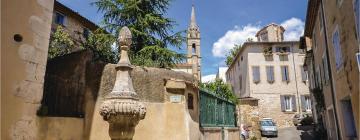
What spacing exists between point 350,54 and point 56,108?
8.13 m

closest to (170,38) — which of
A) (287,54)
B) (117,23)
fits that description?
(117,23)

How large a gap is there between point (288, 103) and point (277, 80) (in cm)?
251

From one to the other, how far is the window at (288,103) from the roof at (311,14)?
10.7 meters

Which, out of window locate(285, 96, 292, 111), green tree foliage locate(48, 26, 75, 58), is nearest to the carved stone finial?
green tree foliage locate(48, 26, 75, 58)

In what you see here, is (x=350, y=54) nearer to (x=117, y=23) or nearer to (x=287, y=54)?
(x=117, y=23)

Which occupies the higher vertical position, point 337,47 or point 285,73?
point 285,73

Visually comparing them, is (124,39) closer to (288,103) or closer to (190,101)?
(190,101)

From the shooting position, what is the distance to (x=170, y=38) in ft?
46.8

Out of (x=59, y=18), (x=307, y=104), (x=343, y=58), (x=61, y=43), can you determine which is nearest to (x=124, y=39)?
(x=343, y=58)

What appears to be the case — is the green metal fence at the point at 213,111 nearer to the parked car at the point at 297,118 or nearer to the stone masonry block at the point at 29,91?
the stone masonry block at the point at 29,91

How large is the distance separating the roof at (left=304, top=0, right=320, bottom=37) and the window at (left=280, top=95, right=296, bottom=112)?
10.7m

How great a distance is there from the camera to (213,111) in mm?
9102

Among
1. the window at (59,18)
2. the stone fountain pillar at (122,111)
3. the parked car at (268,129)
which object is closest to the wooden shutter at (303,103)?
the parked car at (268,129)

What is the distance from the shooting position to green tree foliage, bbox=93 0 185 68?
13.1 metres
